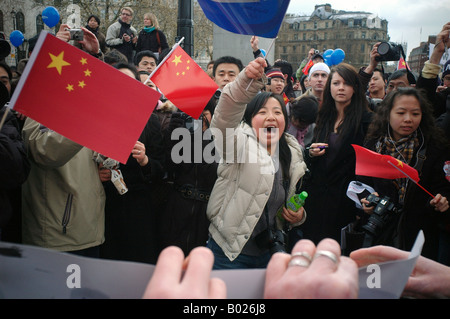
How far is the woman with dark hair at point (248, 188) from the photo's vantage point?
2441mm

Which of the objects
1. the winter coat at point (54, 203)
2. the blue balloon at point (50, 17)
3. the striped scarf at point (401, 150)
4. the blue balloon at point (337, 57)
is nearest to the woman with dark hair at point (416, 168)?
the striped scarf at point (401, 150)

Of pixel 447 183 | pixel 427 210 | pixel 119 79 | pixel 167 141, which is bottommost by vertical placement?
pixel 427 210

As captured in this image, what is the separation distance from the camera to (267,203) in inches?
105

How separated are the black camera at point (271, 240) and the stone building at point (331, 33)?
240 feet

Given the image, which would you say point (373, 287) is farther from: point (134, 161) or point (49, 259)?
point (134, 161)

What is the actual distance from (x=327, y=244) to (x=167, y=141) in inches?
101

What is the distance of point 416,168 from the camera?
2.82 m

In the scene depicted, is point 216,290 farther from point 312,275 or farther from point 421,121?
point 421,121

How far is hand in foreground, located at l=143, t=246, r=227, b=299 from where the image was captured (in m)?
0.61

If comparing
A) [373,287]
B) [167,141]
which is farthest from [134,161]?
[373,287]

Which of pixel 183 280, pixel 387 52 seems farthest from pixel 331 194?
pixel 183 280

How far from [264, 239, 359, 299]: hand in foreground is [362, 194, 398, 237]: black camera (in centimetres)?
224

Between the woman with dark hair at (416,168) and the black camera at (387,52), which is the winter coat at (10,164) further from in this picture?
the black camera at (387,52)

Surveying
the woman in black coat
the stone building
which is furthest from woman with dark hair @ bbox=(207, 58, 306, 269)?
the stone building
